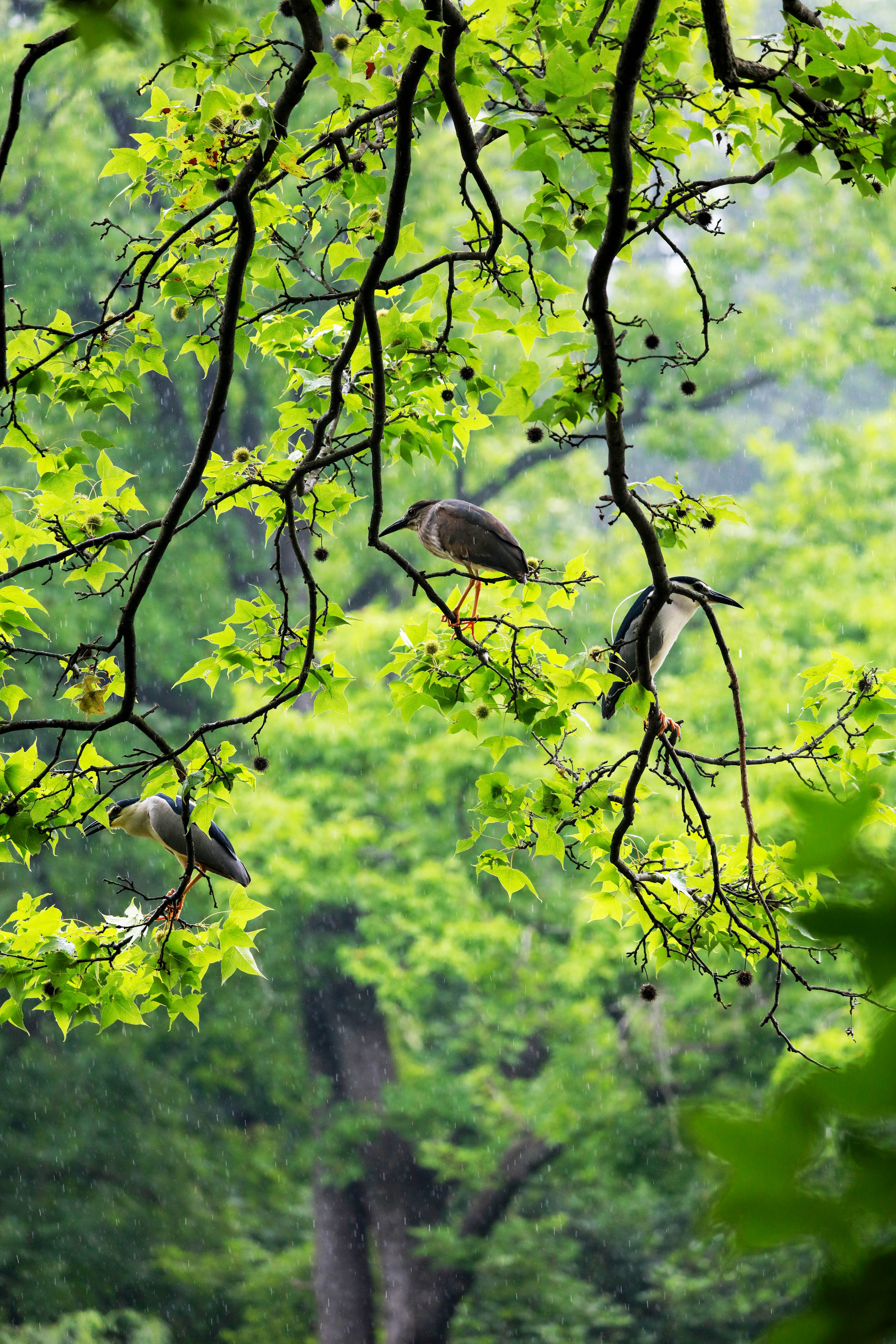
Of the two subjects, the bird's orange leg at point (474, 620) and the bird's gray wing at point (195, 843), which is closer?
the bird's orange leg at point (474, 620)

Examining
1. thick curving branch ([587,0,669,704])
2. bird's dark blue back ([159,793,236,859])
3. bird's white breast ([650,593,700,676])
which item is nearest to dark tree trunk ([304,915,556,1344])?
bird's dark blue back ([159,793,236,859])

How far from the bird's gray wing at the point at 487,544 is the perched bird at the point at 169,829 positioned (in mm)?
868

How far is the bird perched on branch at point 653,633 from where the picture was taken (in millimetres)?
2365

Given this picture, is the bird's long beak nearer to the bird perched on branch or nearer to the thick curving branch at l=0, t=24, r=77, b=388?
the bird perched on branch

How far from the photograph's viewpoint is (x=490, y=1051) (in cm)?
826

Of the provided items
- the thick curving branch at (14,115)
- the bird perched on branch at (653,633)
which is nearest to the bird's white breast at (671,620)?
the bird perched on branch at (653,633)

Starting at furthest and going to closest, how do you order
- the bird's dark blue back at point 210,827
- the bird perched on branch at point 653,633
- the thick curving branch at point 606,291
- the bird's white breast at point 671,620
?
the bird's white breast at point 671,620
the bird's dark blue back at point 210,827
the bird perched on branch at point 653,633
the thick curving branch at point 606,291

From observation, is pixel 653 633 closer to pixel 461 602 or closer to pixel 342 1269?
pixel 461 602

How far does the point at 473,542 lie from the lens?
2.49 metres

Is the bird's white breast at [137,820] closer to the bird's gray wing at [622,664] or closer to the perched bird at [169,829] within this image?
the perched bird at [169,829]

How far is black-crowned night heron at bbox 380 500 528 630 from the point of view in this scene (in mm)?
2475

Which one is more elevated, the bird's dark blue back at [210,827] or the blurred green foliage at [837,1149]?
the bird's dark blue back at [210,827]

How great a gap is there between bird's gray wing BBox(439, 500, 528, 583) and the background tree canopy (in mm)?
105

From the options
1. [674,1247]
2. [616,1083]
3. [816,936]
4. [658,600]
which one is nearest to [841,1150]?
[816,936]
